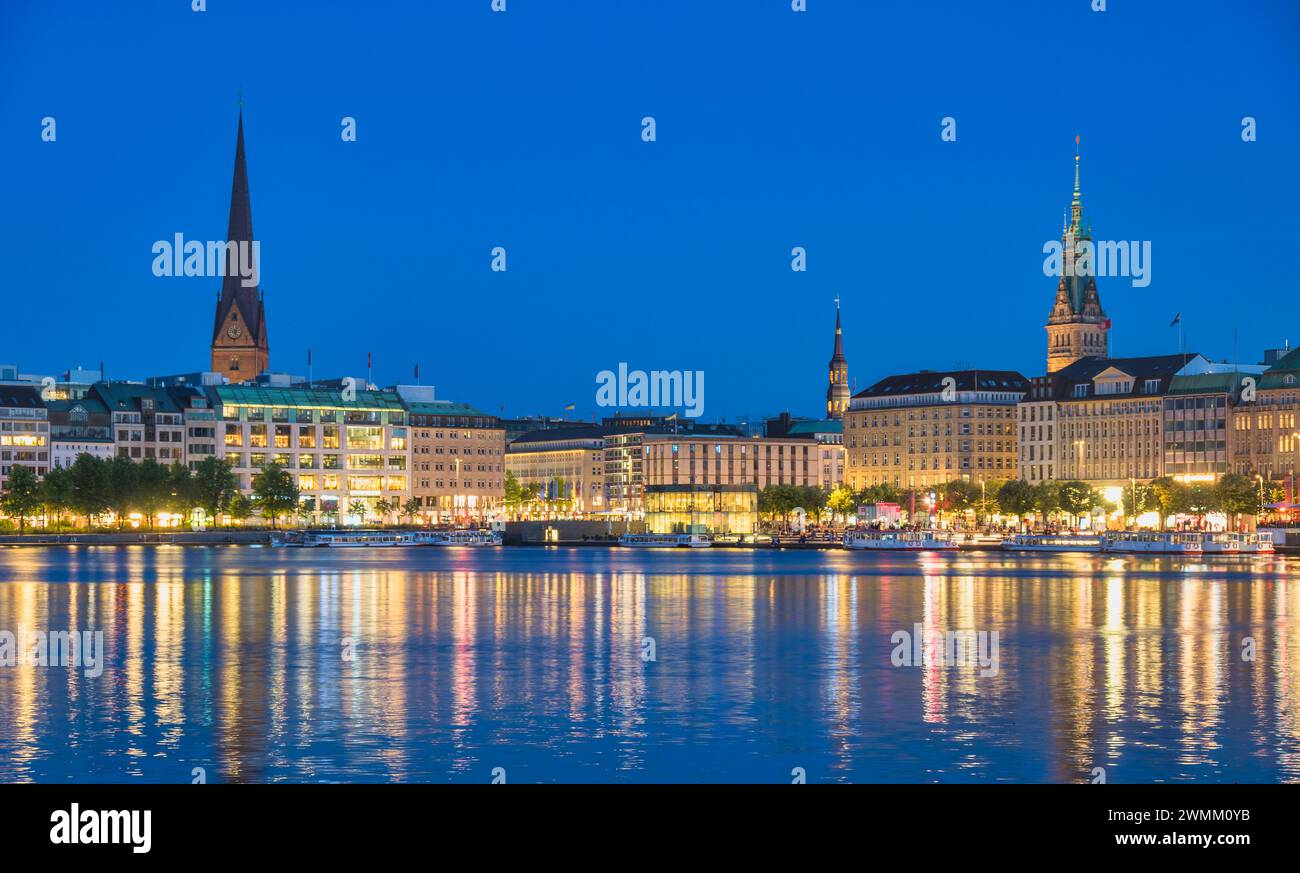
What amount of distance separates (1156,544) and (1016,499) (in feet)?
97.6

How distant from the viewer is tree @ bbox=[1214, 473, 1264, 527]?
13900 cm

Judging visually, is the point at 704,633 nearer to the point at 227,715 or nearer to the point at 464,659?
the point at 464,659

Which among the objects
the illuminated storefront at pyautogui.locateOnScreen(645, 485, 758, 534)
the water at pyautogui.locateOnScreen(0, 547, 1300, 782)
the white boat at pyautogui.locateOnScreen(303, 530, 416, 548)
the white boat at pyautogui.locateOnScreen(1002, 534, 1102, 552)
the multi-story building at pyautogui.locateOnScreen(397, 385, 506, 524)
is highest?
the multi-story building at pyautogui.locateOnScreen(397, 385, 506, 524)

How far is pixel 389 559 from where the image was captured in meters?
122

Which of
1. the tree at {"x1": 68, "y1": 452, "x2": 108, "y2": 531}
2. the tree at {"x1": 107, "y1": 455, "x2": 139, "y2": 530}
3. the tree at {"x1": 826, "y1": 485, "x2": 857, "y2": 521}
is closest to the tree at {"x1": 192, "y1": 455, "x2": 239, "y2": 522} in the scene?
the tree at {"x1": 107, "y1": 455, "x2": 139, "y2": 530}

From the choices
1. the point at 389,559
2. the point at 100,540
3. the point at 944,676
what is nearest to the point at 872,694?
the point at 944,676

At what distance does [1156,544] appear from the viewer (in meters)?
132

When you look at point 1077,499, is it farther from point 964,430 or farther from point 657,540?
point 657,540

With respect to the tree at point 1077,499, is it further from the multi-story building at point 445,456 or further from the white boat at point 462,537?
the multi-story building at point 445,456

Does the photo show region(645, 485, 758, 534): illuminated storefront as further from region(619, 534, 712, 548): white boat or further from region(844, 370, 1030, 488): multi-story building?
region(844, 370, 1030, 488): multi-story building

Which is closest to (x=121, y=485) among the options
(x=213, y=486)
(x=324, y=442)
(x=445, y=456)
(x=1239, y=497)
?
(x=213, y=486)

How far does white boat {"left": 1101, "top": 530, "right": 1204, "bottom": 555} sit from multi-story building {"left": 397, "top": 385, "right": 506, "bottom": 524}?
256 feet

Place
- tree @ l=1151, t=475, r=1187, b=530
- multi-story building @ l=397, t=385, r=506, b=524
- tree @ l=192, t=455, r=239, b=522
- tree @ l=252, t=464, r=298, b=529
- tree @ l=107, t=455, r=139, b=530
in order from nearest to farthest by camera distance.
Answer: tree @ l=107, t=455, r=139, b=530
tree @ l=1151, t=475, r=1187, b=530
tree @ l=192, t=455, r=239, b=522
tree @ l=252, t=464, r=298, b=529
multi-story building @ l=397, t=385, r=506, b=524

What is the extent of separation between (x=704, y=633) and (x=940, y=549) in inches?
3885
